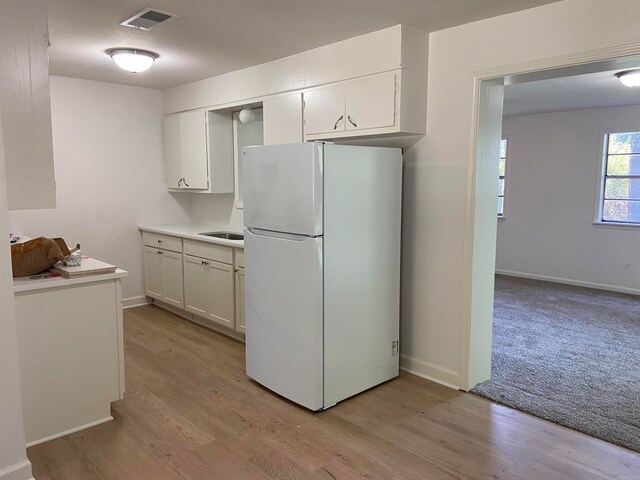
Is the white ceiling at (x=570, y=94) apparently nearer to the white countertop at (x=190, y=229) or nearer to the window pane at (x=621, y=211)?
the window pane at (x=621, y=211)

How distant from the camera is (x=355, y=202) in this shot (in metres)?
2.96

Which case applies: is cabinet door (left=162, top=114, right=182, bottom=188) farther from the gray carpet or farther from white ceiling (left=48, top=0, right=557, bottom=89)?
the gray carpet

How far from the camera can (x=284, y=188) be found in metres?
2.90

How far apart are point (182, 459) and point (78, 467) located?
1.59 feet

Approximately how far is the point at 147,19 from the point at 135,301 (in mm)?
3241

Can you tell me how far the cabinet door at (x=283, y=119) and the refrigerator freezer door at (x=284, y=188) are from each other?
71 cm

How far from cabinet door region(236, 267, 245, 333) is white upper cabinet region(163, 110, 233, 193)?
4.15 ft

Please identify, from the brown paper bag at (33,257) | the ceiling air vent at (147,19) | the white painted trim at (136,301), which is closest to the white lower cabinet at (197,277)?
the white painted trim at (136,301)

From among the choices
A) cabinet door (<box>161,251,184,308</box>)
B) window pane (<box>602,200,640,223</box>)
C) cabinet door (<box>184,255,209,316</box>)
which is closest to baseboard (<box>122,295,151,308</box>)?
cabinet door (<box>161,251,184,308</box>)

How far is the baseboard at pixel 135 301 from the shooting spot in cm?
515

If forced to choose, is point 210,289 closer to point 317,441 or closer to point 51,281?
point 51,281

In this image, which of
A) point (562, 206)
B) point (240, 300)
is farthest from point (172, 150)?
point (562, 206)

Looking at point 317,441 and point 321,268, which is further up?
point 321,268

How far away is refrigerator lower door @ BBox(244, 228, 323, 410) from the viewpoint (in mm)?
2828
